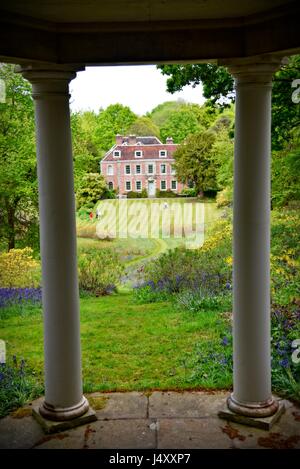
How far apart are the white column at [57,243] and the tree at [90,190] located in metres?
31.2

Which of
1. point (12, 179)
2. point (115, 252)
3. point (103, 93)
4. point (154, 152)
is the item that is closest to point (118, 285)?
point (115, 252)

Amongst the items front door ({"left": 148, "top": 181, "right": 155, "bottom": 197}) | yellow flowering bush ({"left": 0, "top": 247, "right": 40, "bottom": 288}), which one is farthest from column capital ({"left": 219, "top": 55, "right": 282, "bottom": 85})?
front door ({"left": 148, "top": 181, "right": 155, "bottom": 197})

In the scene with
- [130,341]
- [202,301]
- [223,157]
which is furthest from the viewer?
[223,157]

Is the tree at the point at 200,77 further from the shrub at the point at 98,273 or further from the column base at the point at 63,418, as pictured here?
the column base at the point at 63,418

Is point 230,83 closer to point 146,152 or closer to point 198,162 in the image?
point 198,162

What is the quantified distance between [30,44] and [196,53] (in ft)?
16.0

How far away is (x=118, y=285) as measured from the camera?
39.2 m

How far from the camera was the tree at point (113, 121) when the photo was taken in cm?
5431

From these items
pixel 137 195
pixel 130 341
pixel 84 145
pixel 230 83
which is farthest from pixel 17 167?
pixel 230 83

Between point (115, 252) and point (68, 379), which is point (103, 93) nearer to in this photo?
point (115, 252)

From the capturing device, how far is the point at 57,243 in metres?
16.1

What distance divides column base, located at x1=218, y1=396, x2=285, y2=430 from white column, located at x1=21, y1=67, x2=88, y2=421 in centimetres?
494

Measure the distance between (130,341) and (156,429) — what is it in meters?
13.0

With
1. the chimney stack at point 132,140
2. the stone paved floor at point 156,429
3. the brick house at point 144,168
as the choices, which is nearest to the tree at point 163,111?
the chimney stack at point 132,140
